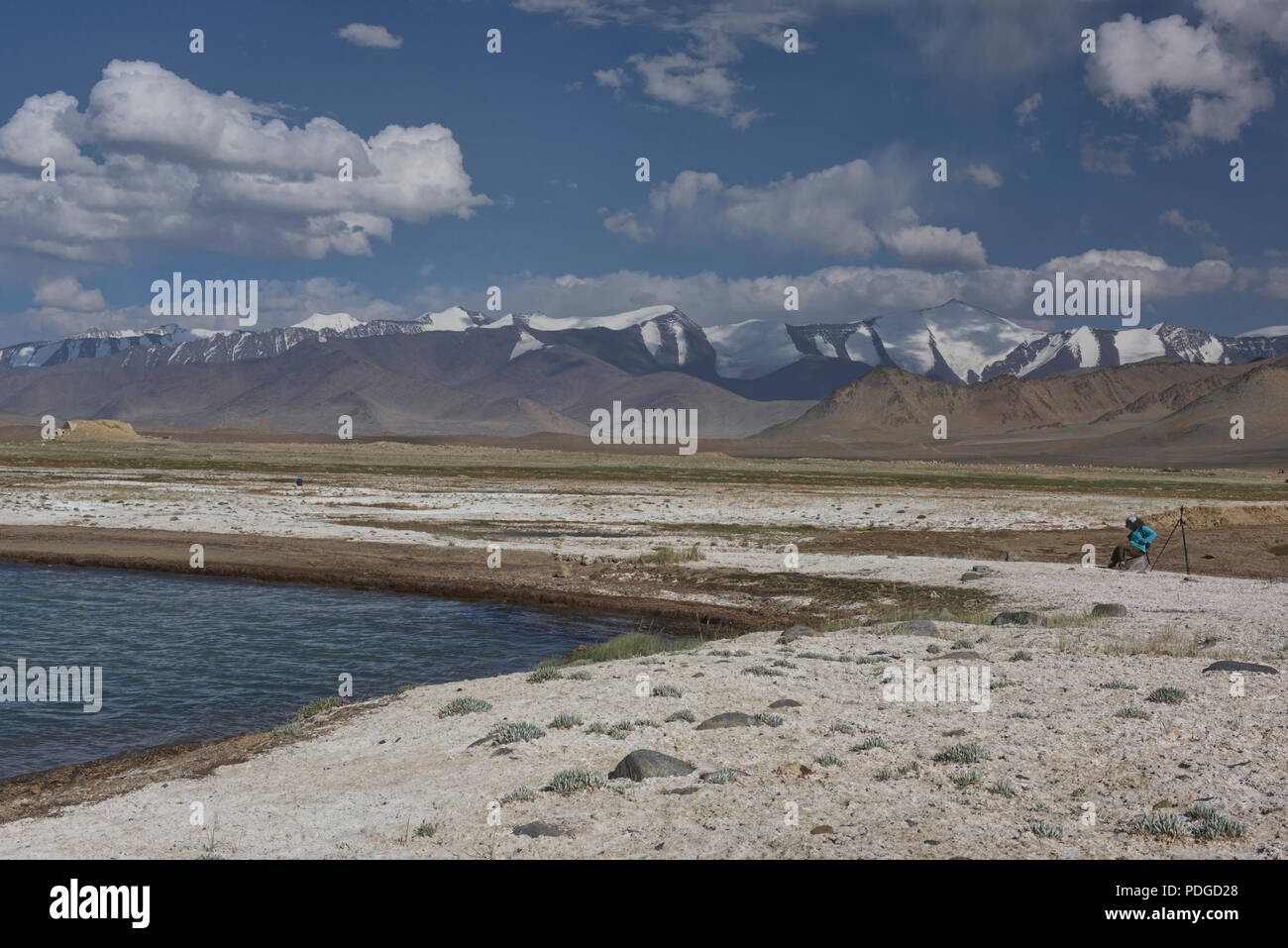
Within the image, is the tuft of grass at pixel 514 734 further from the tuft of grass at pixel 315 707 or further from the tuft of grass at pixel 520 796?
the tuft of grass at pixel 315 707

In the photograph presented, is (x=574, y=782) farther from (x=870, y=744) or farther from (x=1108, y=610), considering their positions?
(x=1108, y=610)

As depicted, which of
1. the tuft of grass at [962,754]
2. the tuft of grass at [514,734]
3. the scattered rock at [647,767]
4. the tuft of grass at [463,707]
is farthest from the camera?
the tuft of grass at [463,707]

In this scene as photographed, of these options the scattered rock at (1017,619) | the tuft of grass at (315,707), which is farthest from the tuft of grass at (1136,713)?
the tuft of grass at (315,707)

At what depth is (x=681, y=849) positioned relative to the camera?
923 centimetres

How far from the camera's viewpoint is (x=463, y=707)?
15172 mm

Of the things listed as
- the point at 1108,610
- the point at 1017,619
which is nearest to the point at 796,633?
the point at 1017,619

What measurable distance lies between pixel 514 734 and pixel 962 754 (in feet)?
17.5

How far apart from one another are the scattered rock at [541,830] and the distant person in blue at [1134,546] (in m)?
24.4

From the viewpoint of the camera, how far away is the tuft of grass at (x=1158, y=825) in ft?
30.0

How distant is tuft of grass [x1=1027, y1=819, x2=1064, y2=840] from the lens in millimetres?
9219

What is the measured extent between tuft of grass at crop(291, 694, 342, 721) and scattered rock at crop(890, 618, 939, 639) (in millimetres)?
10122
